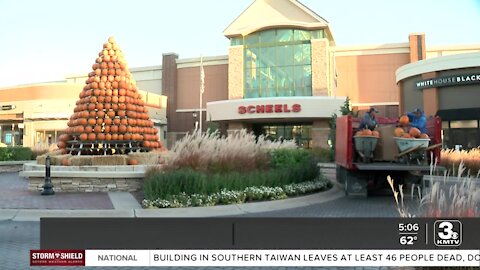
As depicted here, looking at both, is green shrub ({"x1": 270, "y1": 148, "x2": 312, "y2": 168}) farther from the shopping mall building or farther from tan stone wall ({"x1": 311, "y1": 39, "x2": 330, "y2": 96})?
tan stone wall ({"x1": 311, "y1": 39, "x2": 330, "y2": 96})

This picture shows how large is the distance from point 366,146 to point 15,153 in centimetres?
2269

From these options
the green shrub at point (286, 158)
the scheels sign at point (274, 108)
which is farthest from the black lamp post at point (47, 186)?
the scheels sign at point (274, 108)

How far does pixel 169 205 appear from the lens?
34.1ft

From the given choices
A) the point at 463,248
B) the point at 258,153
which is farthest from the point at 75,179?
the point at 463,248

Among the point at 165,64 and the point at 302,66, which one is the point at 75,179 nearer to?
the point at 302,66

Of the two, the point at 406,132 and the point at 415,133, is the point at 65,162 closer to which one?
the point at 406,132

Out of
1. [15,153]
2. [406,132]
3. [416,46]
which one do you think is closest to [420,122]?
[406,132]

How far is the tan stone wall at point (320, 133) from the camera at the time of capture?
47.3m

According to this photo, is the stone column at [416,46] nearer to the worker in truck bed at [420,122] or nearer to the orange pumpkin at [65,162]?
the worker in truck bed at [420,122]

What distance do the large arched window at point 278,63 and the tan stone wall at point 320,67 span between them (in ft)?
2.94

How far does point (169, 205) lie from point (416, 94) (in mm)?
33477

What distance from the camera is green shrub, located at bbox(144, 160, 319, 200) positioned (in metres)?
10.8

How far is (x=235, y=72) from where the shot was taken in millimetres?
52000

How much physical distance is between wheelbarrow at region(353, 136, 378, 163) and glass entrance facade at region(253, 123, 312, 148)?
117 feet
